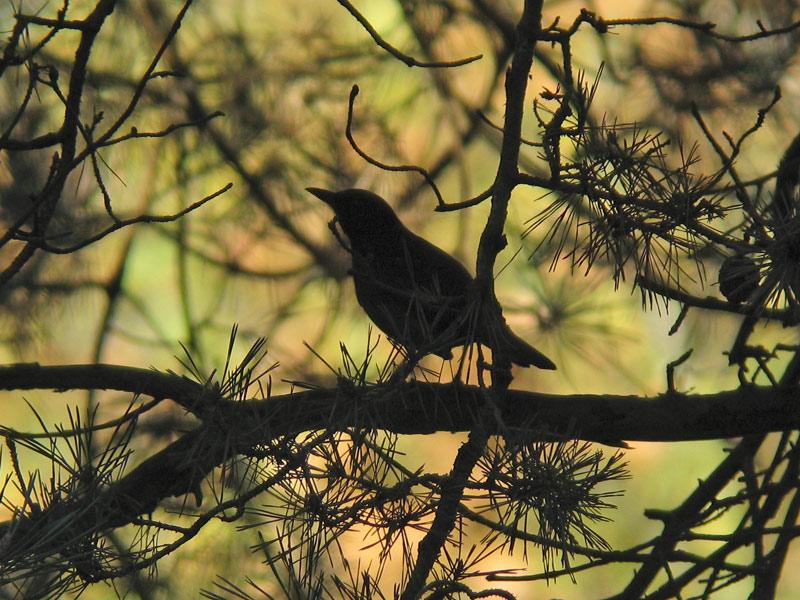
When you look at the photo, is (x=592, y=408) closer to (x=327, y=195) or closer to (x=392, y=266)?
(x=392, y=266)

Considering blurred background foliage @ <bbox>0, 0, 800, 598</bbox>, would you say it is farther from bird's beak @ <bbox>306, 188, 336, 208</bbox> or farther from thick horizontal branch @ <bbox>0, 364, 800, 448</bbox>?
thick horizontal branch @ <bbox>0, 364, 800, 448</bbox>

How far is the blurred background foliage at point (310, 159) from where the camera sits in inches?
116

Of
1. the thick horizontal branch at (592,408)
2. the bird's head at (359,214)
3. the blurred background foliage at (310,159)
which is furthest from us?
→ the blurred background foliage at (310,159)

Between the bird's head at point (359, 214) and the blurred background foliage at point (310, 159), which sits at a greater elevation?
the blurred background foliage at point (310, 159)

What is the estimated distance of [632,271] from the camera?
283 cm

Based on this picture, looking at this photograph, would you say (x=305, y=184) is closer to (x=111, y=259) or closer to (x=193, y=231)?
(x=193, y=231)

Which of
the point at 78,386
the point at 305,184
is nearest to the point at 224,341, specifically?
the point at 305,184

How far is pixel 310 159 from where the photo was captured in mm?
3070

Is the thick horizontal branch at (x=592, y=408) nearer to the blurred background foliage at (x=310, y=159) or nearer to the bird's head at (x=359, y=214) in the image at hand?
the bird's head at (x=359, y=214)

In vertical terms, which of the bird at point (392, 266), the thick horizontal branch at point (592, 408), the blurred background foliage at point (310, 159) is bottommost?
the thick horizontal branch at point (592, 408)

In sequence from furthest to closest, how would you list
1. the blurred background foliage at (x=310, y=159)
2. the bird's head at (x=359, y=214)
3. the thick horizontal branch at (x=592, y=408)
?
the blurred background foliage at (x=310, y=159)
the bird's head at (x=359, y=214)
the thick horizontal branch at (x=592, y=408)

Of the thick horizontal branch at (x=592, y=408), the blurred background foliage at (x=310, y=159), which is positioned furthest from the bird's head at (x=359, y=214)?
the blurred background foliage at (x=310, y=159)

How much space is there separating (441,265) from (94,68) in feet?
5.05

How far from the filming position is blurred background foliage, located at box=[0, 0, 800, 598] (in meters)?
2.95
